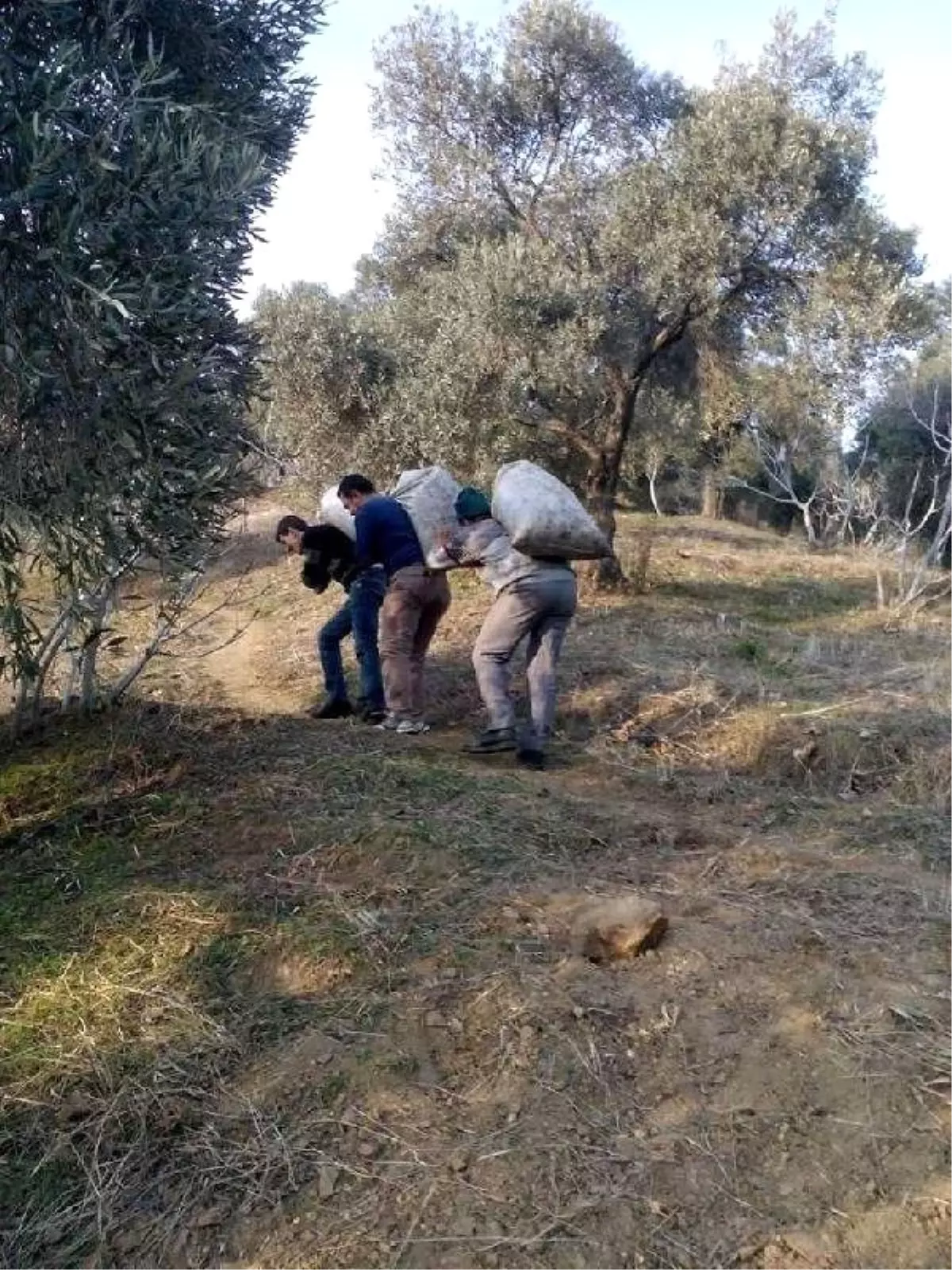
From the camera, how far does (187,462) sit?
176 inches

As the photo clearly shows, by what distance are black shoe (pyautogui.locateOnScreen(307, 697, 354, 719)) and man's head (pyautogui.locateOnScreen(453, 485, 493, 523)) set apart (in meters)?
1.72

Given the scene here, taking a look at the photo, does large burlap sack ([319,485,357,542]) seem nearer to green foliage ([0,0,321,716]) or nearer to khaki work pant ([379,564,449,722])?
khaki work pant ([379,564,449,722])

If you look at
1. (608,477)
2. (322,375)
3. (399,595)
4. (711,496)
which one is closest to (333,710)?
(399,595)

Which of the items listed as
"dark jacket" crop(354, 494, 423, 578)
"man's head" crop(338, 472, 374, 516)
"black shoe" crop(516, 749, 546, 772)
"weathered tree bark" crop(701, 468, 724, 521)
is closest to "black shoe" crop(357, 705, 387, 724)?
"dark jacket" crop(354, 494, 423, 578)

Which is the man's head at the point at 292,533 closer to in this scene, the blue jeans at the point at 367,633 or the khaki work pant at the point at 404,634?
the blue jeans at the point at 367,633

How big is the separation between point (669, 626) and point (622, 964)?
7.29m

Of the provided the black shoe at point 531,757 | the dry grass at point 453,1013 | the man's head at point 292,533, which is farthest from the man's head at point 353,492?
the black shoe at point 531,757

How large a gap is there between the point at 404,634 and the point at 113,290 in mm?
3843

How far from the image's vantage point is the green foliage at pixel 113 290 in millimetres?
3859

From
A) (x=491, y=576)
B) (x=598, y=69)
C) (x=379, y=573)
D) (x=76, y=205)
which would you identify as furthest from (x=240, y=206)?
(x=598, y=69)

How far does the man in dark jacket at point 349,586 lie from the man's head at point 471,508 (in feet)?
3.22

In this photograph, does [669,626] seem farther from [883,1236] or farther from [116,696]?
[883,1236]

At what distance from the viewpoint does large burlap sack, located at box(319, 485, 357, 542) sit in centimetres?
814

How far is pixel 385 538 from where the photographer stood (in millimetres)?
7469
